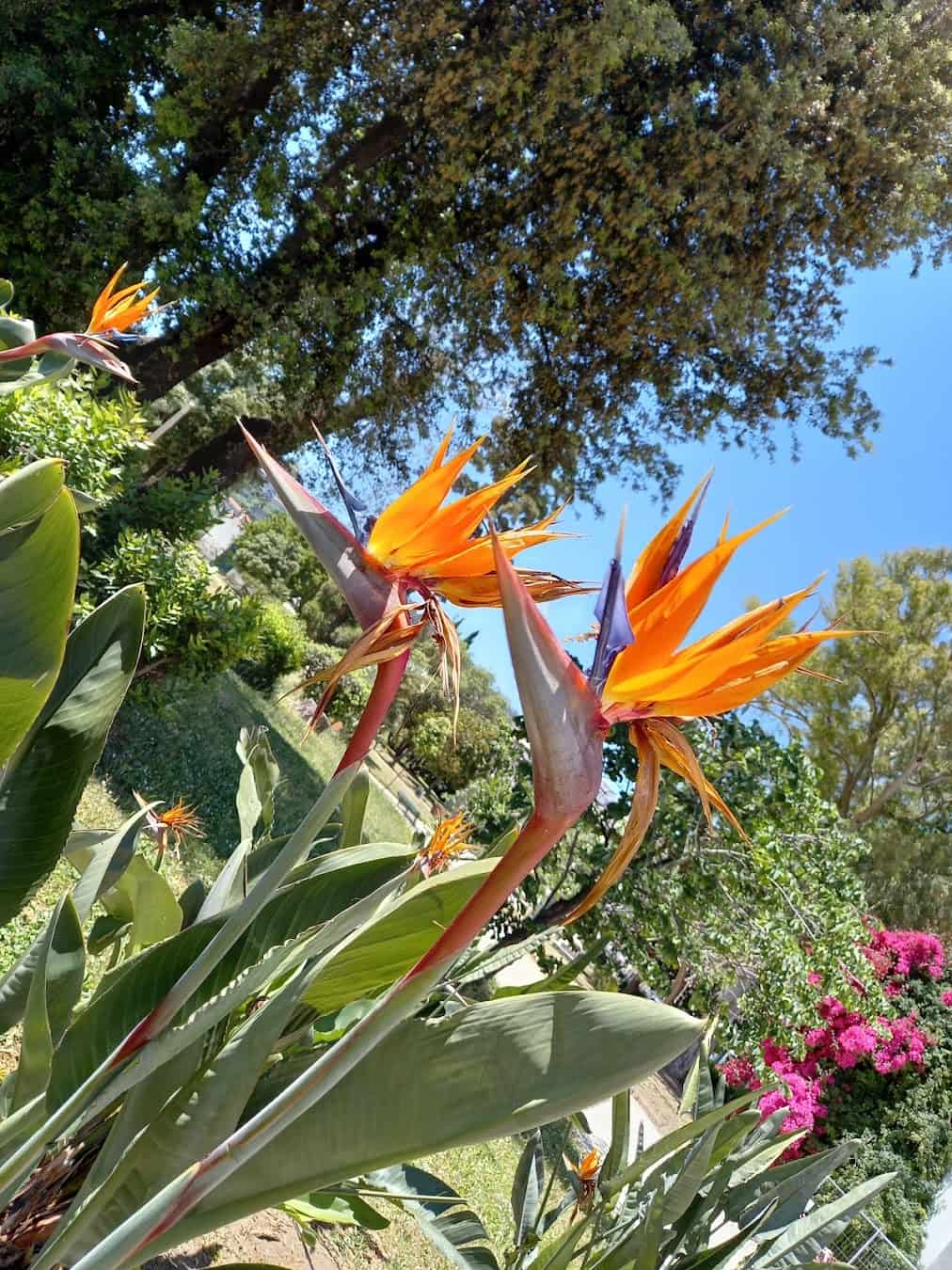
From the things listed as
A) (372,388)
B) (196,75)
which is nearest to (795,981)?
(372,388)

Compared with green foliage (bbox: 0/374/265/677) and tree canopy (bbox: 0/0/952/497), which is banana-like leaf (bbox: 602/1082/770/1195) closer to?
green foliage (bbox: 0/374/265/677)

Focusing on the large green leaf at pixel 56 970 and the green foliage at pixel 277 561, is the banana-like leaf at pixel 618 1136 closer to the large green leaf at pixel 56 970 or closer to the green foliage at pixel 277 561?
the large green leaf at pixel 56 970

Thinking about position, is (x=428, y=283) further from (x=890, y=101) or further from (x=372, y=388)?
(x=890, y=101)

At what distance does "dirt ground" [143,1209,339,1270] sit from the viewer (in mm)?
1923

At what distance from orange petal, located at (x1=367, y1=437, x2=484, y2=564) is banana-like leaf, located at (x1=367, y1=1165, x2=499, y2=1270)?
1.14 m

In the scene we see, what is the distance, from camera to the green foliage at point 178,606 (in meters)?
4.31

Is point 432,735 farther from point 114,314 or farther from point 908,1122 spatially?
point 114,314

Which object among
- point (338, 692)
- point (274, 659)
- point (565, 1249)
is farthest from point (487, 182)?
point (338, 692)

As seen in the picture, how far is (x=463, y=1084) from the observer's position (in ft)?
2.11

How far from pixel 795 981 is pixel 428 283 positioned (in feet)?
19.2

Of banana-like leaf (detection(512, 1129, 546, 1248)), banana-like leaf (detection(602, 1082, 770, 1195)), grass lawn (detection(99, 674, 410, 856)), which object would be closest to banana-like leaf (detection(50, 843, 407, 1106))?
banana-like leaf (detection(602, 1082, 770, 1195))

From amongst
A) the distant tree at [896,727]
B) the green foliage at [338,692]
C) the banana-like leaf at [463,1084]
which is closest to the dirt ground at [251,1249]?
the banana-like leaf at [463,1084]

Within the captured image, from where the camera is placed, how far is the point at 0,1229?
1062mm

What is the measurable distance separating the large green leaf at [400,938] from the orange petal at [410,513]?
31cm
